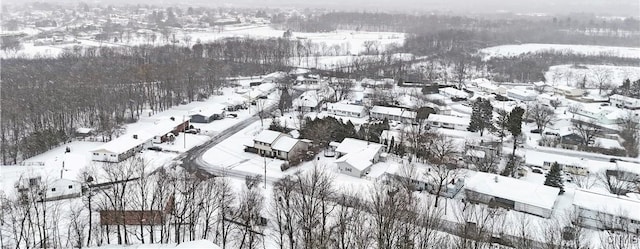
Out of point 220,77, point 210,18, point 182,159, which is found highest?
point 210,18

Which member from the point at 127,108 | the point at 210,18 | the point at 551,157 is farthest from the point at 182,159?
the point at 210,18

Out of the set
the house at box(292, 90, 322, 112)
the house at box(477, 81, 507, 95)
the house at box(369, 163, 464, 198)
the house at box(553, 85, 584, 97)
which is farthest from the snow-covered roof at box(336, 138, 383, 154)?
the house at box(553, 85, 584, 97)

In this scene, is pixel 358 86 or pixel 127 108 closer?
pixel 127 108

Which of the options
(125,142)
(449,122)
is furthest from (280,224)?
(449,122)

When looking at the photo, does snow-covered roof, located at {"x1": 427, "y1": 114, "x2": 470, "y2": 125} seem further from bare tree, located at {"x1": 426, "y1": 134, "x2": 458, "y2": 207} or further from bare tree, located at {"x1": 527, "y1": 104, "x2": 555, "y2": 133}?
bare tree, located at {"x1": 527, "y1": 104, "x2": 555, "y2": 133}

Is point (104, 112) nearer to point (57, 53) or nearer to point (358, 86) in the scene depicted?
point (358, 86)

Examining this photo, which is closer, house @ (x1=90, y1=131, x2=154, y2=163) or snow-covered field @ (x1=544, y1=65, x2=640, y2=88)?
house @ (x1=90, y1=131, x2=154, y2=163)
